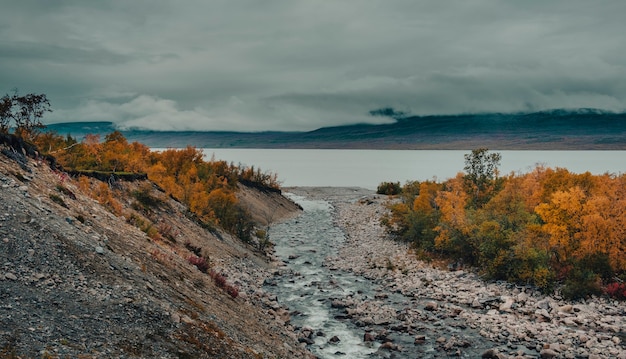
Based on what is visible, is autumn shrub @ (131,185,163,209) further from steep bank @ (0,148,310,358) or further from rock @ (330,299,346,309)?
rock @ (330,299,346,309)

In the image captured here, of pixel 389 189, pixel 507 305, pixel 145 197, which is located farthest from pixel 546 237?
pixel 389 189

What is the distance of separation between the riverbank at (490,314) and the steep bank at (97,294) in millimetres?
7387

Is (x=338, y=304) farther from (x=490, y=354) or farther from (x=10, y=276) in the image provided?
(x=10, y=276)

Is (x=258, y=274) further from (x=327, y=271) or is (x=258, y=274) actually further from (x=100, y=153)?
(x=100, y=153)

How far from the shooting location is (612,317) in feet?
79.3

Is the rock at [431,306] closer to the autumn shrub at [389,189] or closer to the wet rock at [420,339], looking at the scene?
the wet rock at [420,339]

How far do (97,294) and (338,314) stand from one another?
1542 centimetres

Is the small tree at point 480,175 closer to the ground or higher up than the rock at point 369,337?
higher up

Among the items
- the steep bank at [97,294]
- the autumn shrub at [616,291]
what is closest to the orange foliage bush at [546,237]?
the autumn shrub at [616,291]

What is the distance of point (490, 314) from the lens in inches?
1001

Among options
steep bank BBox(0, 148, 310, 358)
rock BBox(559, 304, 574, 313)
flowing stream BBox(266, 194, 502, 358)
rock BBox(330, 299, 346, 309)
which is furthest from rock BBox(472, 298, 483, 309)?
steep bank BBox(0, 148, 310, 358)

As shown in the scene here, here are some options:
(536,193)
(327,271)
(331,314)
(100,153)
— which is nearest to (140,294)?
(331,314)

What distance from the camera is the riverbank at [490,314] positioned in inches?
817

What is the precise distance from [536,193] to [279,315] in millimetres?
31702
